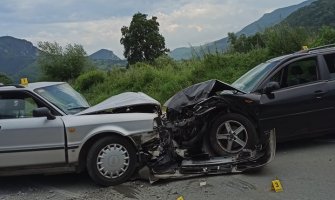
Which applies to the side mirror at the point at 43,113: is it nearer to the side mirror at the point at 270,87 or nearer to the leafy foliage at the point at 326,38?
the side mirror at the point at 270,87

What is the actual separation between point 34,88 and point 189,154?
8.54 feet

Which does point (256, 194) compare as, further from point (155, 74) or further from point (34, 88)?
point (155, 74)

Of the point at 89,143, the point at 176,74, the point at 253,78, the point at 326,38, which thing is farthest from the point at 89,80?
the point at 89,143

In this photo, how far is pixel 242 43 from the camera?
815 inches

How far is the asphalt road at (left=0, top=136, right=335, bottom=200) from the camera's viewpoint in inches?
236

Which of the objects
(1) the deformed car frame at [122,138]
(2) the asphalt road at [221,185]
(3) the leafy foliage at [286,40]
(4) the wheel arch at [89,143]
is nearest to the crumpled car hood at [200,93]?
(1) the deformed car frame at [122,138]

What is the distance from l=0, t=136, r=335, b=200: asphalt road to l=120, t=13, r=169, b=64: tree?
179 ft

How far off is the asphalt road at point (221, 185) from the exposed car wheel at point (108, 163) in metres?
0.13

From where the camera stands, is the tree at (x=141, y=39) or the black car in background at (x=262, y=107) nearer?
the black car in background at (x=262, y=107)

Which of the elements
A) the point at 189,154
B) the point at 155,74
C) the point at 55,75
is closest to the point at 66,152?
the point at 189,154

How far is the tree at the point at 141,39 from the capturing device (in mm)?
61750

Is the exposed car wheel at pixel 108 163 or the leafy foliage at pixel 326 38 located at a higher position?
the leafy foliage at pixel 326 38

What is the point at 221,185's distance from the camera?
6.34 meters

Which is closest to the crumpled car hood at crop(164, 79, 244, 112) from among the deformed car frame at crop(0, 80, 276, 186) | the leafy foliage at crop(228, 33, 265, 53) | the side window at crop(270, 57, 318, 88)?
the deformed car frame at crop(0, 80, 276, 186)
